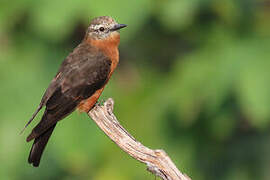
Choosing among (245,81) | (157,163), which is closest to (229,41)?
(245,81)

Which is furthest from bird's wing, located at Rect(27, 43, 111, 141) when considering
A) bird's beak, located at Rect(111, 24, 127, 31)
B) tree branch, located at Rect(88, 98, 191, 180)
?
tree branch, located at Rect(88, 98, 191, 180)

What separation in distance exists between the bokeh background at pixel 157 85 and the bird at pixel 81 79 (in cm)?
19

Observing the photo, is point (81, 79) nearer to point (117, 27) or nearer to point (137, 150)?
point (117, 27)

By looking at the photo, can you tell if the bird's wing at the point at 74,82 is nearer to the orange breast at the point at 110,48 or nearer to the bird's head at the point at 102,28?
the orange breast at the point at 110,48

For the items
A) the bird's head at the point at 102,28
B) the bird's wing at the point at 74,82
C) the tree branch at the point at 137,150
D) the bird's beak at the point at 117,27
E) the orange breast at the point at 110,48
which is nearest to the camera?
the tree branch at the point at 137,150

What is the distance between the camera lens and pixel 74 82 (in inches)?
362

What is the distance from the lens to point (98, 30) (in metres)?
9.77

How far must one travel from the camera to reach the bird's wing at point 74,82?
880cm

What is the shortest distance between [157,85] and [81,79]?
1331 mm

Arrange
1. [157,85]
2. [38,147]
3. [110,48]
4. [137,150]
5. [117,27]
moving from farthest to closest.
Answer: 1. [157,85]
2. [110,48]
3. [117,27]
4. [38,147]
5. [137,150]

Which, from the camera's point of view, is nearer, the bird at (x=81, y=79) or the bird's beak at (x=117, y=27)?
the bird at (x=81, y=79)

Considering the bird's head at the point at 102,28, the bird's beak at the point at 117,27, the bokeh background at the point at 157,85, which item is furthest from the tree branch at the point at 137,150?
the bird's head at the point at 102,28

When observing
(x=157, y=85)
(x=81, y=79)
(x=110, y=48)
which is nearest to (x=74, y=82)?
(x=81, y=79)

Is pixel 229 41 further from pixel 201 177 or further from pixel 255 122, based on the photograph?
pixel 201 177
